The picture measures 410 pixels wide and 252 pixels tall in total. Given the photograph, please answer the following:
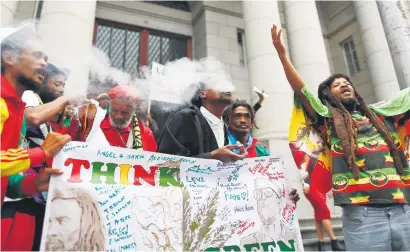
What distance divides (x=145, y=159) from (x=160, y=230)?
1.84 feet

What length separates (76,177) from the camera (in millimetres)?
2041

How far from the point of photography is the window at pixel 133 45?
10.1 metres

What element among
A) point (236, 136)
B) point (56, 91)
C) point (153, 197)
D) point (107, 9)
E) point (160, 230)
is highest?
point (107, 9)

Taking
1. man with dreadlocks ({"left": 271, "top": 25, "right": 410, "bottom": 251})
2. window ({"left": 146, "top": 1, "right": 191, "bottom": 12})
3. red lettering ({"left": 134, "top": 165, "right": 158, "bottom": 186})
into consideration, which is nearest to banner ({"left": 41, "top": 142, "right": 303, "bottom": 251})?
red lettering ({"left": 134, "top": 165, "right": 158, "bottom": 186})

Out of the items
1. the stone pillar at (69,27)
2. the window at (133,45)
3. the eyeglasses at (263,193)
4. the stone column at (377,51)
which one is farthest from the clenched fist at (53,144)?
the stone column at (377,51)

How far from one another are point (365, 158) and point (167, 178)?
1.67m

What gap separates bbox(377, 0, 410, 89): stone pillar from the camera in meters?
3.81

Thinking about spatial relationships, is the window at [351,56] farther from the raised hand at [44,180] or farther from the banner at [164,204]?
the raised hand at [44,180]

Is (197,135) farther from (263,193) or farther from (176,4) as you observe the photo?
(176,4)

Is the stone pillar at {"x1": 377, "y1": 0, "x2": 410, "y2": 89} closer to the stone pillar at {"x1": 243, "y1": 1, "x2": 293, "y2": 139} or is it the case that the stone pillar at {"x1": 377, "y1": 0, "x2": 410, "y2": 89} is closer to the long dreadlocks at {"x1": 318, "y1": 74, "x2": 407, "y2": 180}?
the long dreadlocks at {"x1": 318, "y1": 74, "x2": 407, "y2": 180}

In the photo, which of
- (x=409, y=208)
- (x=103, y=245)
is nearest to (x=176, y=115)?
(x=103, y=245)

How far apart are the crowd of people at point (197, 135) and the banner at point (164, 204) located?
0.51 ft

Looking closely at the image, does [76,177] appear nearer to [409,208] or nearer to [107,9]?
[409,208]

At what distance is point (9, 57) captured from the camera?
183cm
